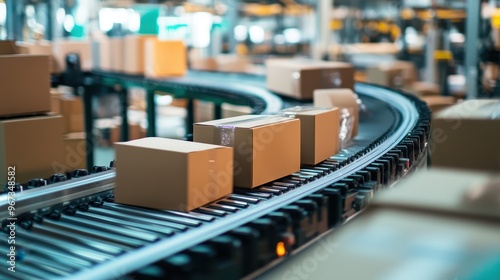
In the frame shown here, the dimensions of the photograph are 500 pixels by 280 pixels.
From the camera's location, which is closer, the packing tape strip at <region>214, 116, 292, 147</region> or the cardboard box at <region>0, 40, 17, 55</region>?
the packing tape strip at <region>214, 116, 292, 147</region>

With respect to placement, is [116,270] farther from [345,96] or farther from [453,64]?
[453,64]

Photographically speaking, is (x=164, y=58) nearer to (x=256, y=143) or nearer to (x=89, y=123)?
(x=89, y=123)

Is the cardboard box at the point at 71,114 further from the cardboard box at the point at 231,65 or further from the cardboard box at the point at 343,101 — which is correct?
the cardboard box at the point at 343,101

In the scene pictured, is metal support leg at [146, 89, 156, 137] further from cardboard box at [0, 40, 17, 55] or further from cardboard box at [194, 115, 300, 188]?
cardboard box at [194, 115, 300, 188]

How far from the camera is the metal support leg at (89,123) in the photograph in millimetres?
6562

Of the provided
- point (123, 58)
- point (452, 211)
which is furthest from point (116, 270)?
point (123, 58)

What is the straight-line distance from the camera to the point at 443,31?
33.9 ft

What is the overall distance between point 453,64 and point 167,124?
5.23m

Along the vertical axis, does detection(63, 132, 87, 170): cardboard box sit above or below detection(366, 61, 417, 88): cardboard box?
below

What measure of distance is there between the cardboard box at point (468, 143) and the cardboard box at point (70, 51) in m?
5.78

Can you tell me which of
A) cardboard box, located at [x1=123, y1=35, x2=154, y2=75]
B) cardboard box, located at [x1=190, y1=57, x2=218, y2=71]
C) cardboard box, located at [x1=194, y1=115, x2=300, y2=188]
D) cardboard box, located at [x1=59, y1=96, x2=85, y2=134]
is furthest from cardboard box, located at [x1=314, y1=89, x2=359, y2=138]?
cardboard box, located at [x1=190, y1=57, x2=218, y2=71]

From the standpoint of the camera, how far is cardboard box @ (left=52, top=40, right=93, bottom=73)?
7312mm

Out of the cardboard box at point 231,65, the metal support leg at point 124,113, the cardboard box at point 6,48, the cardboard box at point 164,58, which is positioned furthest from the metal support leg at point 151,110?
the cardboard box at point 6,48

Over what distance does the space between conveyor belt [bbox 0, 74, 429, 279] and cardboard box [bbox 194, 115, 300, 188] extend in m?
0.06
